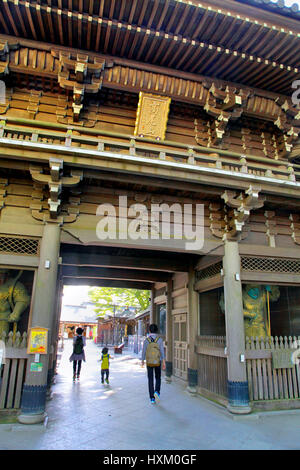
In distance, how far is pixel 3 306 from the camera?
739 centimetres

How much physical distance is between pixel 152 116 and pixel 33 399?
7.24m

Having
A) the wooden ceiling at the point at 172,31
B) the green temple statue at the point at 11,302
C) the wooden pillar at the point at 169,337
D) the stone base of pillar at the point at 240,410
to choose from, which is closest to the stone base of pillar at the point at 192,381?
the wooden pillar at the point at 169,337

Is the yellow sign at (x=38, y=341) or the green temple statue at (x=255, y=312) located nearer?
the yellow sign at (x=38, y=341)

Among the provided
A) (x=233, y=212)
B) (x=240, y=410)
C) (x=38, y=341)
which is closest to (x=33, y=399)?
(x=38, y=341)

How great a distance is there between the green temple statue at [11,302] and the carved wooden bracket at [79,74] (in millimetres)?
4672

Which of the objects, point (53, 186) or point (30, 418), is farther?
point (53, 186)

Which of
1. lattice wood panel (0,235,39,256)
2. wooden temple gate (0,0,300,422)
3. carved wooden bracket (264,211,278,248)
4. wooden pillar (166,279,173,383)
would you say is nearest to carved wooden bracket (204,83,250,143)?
wooden temple gate (0,0,300,422)

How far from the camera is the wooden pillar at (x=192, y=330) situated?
9292 millimetres

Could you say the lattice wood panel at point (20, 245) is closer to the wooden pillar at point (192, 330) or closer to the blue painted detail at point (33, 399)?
the blue painted detail at point (33, 399)

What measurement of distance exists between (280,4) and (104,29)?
4.13 m

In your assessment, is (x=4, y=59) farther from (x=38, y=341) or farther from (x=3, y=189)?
(x=38, y=341)

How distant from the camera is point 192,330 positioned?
970 centimetres

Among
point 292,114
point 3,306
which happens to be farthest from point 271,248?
point 3,306

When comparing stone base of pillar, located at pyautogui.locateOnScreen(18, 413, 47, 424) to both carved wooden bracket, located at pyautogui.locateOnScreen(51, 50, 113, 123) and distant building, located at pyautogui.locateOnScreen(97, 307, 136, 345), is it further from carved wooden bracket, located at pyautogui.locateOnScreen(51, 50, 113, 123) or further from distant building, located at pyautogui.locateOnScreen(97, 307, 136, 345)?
distant building, located at pyautogui.locateOnScreen(97, 307, 136, 345)
